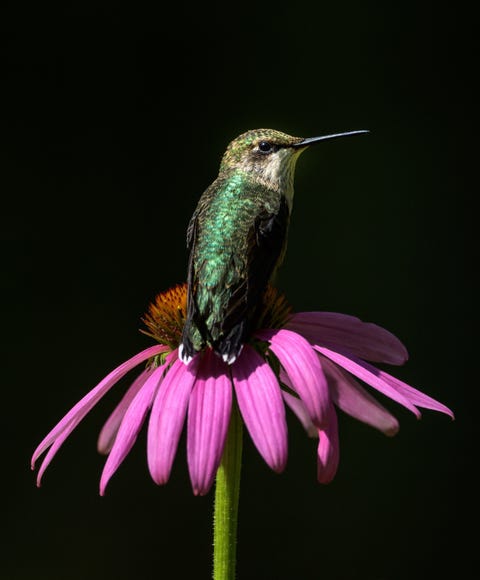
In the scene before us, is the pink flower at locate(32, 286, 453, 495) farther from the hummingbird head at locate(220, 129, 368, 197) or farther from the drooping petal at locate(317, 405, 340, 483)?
the hummingbird head at locate(220, 129, 368, 197)

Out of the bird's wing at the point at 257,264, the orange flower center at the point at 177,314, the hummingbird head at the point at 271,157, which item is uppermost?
the hummingbird head at the point at 271,157

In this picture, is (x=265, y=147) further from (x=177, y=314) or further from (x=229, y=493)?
(x=229, y=493)

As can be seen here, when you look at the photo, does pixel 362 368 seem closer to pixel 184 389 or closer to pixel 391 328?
pixel 184 389

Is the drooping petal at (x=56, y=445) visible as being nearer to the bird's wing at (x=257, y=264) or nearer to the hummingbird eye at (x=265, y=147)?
the bird's wing at (x=257, y=264)

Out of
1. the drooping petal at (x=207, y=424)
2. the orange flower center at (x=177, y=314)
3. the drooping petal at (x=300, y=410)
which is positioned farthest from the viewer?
the drooping petal at (x=300, y=410)

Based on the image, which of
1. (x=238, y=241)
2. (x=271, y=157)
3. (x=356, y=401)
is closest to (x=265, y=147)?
(x=271, y=157)

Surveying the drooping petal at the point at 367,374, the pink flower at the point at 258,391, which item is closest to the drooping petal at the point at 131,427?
the pink flower at the point at 258,391

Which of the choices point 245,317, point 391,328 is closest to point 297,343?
point 245,317

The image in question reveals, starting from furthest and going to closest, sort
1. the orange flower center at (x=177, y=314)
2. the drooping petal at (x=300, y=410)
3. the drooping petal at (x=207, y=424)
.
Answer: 1. the drooping petal at (x=300, y=410)
2. the orange flower center at (x=177, y=314)
3. the drooping petal at (x=207, y=424)
